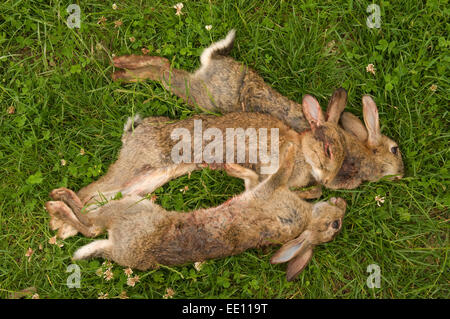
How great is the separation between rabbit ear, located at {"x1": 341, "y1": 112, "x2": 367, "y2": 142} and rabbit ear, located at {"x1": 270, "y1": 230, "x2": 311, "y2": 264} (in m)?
1.47

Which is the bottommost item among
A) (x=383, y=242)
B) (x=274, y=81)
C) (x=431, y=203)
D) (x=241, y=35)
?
(x=383, y=242)

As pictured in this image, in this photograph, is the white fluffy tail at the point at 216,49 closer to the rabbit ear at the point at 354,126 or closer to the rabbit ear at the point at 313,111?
the rabbit ear at the point at 313,111

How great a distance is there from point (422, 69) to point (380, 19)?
0.85 m

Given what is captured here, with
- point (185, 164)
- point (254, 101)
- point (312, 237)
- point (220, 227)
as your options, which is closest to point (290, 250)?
point (312, 237)

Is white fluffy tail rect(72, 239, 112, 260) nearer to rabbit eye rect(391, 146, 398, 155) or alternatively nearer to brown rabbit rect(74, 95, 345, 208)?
brown rabbit rect(74, 95, 345, 208)

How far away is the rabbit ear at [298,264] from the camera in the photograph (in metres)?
5.96

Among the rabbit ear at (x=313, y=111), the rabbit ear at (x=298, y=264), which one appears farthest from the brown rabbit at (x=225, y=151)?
the rabbit ear at (x=298, y=264)

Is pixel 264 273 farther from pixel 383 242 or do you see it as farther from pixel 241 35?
pixel 241 35

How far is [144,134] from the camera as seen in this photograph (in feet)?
19.9

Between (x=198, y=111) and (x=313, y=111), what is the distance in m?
1.50

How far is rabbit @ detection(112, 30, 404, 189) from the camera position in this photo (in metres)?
6.11

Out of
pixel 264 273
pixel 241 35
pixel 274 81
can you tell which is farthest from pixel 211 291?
pixel 241 35

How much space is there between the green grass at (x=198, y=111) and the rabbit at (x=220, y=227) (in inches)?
14.9

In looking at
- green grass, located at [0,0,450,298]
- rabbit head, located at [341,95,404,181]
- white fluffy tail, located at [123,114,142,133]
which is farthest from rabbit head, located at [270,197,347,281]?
white fluffy tail, located at [123,114,142,133]
